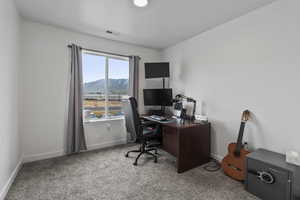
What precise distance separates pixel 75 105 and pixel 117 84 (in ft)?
3.53

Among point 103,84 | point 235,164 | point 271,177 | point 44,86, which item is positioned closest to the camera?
point 271,177

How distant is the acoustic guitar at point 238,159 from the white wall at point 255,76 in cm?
16

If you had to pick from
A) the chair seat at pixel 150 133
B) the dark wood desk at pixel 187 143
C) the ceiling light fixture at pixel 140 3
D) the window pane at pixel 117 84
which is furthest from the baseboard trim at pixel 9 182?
the ceiling light fixture at pixel 140 3

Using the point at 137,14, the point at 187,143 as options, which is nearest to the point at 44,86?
the point at 137,14

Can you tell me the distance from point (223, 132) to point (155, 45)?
2570 mm

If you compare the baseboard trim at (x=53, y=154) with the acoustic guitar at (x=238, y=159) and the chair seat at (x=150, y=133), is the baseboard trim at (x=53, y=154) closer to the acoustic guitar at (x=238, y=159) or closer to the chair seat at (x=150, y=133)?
the chair seat at (x=150, y=133)

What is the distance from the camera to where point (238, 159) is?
76.5 inches

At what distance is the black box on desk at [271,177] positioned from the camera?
54.8 inches

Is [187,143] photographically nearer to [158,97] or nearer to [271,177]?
[271,177]

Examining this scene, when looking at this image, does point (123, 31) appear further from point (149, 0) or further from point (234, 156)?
point (234, 156)

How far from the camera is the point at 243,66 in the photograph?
211cm

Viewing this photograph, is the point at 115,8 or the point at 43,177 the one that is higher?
the point at 115,8

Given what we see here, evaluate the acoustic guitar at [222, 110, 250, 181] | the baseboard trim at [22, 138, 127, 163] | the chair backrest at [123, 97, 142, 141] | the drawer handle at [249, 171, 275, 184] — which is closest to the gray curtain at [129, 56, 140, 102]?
the chair backrest at [123, 97, 142, 141]

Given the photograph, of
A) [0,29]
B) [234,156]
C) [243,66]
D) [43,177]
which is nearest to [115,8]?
[0,29]
